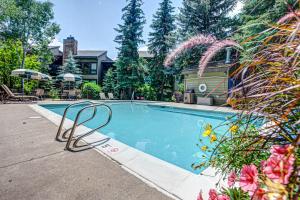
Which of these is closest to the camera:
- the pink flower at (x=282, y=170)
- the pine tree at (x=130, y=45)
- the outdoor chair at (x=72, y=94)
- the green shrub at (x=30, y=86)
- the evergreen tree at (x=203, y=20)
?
the pink flower at (x=282, y=170)

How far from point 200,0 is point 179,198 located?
20019 mm

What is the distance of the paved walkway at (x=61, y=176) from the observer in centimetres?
183

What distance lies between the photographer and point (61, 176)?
2.21 m


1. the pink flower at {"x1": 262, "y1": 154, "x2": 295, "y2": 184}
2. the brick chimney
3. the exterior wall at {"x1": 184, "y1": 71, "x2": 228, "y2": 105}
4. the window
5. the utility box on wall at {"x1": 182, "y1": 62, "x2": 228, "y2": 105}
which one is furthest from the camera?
the window

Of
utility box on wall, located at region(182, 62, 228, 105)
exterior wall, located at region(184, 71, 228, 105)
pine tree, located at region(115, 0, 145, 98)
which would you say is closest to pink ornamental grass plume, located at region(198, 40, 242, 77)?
utility box on wall, located at region(182, 62, 228, 105)

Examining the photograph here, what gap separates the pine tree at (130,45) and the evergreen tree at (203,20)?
472 centimetres

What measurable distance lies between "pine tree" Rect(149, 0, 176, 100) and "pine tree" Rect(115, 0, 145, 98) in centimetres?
169

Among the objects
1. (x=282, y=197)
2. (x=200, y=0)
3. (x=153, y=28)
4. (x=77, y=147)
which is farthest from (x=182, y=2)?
(x=282, y=197)

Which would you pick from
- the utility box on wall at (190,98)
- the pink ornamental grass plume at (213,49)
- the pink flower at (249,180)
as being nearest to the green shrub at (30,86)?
the utility box on wall at (190,98)

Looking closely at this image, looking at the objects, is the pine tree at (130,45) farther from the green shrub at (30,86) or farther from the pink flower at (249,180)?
the pink flower at (249,180)

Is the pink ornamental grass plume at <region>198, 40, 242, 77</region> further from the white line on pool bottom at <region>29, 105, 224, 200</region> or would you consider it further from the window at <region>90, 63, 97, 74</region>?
the window at <region>90, 63, 97, 74</region>

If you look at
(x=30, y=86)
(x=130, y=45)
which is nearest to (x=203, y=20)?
(x=130, y=45)

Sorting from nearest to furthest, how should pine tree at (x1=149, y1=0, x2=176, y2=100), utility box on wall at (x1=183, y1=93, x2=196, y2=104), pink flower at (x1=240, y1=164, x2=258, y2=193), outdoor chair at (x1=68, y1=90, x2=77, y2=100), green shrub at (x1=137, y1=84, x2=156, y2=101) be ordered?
1. pink flower at (x1=240, y1=164, x2=258, y2=193)
2. utility box on wall at (x1=183, y1=93, x2=196, y2=104)
3. outdoor chair at (x1=68, y1=90, x2=77, y2=100)
4. green shrub at (x1=137, y1=84, x2=156, y2=101)
5. pine tree at (x1=149, y1=0, x2=176, y2=100)

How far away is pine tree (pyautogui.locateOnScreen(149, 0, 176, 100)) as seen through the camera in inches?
804
